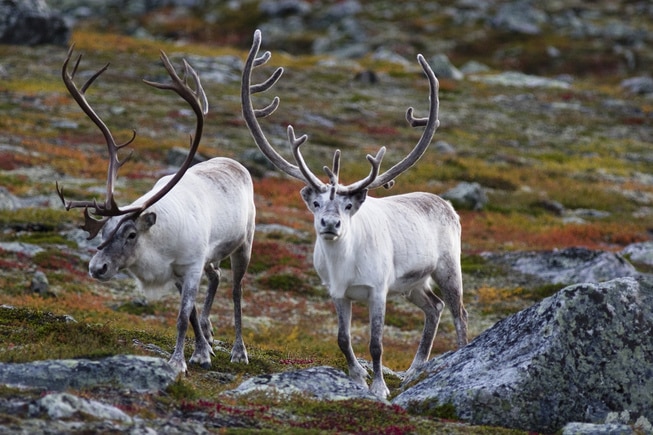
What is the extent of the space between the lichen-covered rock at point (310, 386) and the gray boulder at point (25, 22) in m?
58.7

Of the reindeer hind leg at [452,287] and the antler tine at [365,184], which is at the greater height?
the antler tine at [365,184]

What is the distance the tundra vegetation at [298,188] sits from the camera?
11.5m

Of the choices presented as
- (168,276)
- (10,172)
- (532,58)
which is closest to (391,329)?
(168,276)

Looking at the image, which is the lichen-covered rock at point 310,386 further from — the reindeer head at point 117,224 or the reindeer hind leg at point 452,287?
the reindeer hind leg at point 452,287

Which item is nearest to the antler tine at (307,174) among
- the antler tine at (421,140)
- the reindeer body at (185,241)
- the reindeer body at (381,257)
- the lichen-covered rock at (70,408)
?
the reindeer body at (381,257)

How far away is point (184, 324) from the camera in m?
11.3

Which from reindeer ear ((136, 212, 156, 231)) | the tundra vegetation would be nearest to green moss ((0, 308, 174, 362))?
the tundra vegetation

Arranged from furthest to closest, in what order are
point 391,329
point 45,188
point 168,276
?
1. point 45,188
2. point 391,329
3. point 168,276

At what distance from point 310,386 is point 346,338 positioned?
1.45m

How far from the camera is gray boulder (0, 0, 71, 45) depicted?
62719mm

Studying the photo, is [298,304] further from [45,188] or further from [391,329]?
[45,188]

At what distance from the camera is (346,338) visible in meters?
11.6

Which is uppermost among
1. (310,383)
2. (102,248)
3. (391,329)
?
Answer: (102,248)

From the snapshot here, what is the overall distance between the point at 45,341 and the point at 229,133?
113ft
